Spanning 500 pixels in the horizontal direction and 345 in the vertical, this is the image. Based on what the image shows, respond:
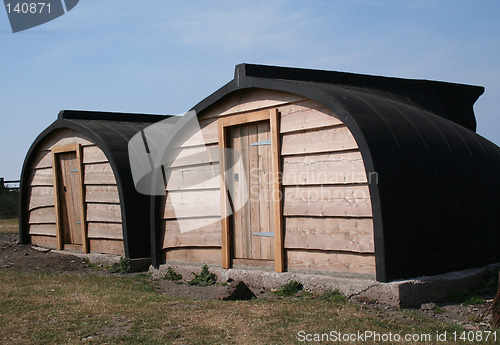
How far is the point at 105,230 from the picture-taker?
1231 centimetres

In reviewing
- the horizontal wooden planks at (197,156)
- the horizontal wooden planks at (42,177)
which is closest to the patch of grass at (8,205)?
the horizontal wooden planks at (42,177)

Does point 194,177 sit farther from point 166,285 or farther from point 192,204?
point 166,285

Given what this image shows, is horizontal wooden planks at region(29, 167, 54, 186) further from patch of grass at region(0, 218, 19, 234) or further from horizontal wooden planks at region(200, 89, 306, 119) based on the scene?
horizontal wooden planks at region(200, 89, 306, 119)

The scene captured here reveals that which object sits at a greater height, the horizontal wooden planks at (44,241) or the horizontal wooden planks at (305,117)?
the horizontal wooden planks at (305,117)

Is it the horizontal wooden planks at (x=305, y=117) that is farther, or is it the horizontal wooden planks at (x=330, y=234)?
the horizontal wooden planks at (x=305, y=117)

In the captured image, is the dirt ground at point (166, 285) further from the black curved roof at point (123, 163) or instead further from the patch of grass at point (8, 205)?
the patch of grass at point (8, 205)

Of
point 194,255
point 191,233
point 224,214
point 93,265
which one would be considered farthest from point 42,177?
point 224,214

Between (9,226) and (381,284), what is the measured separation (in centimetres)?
1644

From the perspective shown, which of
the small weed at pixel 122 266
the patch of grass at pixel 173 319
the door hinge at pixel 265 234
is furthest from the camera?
the small weed at pixel 122 266

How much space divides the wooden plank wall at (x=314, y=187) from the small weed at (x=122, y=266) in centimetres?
219

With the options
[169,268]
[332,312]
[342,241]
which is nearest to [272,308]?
[332,312]

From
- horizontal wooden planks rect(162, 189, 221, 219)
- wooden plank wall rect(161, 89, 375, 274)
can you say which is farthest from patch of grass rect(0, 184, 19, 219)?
wooden plank wall rect(161, 89, 375, 274)

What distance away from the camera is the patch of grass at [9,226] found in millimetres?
18625

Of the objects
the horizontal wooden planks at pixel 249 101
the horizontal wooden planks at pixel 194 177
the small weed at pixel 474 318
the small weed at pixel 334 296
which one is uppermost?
the horizontal wooden planks at pixel 249 101
